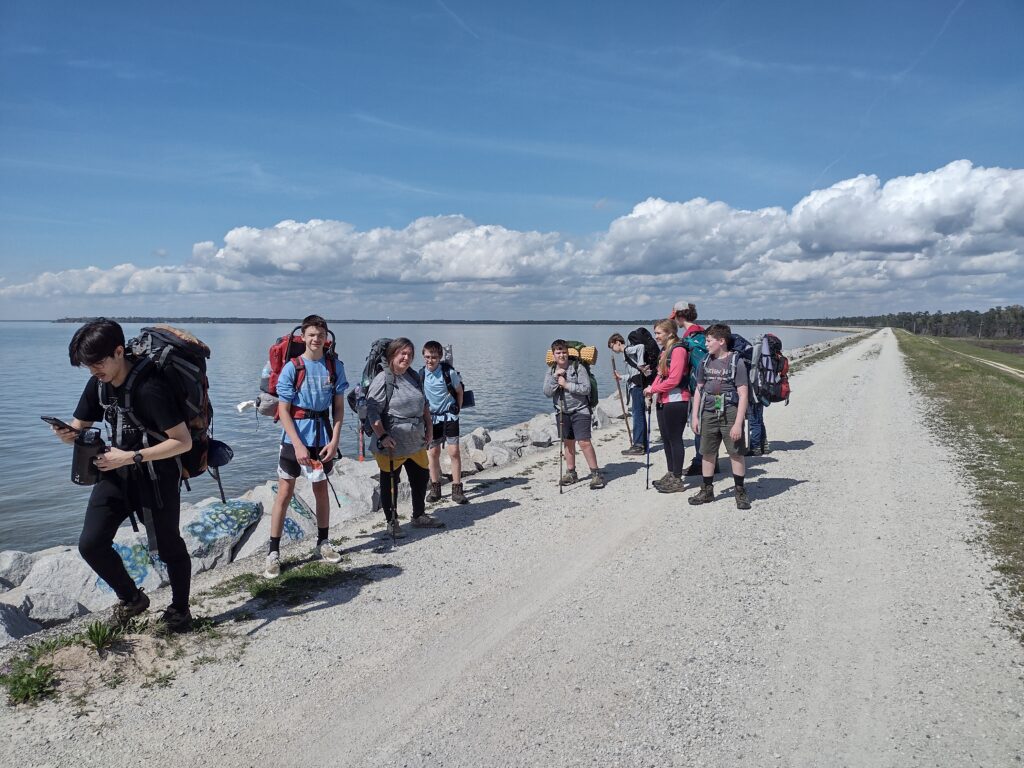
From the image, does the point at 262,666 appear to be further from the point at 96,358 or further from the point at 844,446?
the point at 844,446

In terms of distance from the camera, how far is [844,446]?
468 inches

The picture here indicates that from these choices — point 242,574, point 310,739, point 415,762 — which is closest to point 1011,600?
point 415,762

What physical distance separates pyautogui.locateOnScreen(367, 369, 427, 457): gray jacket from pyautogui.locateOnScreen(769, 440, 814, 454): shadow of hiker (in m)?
7.61

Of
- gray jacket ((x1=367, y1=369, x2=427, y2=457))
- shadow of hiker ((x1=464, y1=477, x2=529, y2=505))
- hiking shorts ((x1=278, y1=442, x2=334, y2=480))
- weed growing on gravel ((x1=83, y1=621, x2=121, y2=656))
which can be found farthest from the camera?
shadow of hiker ((x1=464, y1=477, x2=529, y2=505))

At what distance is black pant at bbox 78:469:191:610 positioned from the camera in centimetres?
423

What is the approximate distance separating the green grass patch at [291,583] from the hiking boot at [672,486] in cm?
459

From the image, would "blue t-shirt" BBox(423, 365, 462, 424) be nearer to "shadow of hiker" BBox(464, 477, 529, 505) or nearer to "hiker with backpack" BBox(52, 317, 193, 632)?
"shadow of hiker" BBox(464, 477, 529, 505)

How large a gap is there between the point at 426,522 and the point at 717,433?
3765 millimetres

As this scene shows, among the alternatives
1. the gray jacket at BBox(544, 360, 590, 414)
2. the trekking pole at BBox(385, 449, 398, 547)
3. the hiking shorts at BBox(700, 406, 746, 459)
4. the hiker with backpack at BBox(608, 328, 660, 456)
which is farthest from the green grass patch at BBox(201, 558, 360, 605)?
the hiker with backpack at BBox(608, 328, 660, 456)

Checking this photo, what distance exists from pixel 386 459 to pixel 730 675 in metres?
4.11

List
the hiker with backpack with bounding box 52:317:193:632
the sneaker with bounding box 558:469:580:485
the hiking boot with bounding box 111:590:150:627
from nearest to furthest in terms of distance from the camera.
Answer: the hiker with backpack with bounding box 52:317:193:632 → the hiking boot with bounding box 111:590:150:627 → the sneaker with bounding box 558:469:580:485

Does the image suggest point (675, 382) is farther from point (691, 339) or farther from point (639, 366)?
point (639, 366)

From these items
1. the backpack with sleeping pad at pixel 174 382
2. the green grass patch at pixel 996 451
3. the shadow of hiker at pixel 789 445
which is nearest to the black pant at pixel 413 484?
the backpack with sleeping pad at pixel 174 382

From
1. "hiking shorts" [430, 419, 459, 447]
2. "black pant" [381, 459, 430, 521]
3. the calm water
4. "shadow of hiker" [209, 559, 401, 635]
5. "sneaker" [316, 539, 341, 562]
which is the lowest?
the calm water
